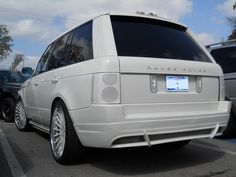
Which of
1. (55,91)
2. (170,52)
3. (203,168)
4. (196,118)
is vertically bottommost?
(203,168)

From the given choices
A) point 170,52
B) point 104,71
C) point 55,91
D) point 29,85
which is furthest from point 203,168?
point 29,85

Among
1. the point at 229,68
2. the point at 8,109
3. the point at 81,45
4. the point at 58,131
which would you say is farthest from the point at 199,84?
the point at 8,109

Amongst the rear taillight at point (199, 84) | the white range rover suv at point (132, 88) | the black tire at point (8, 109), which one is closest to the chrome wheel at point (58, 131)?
the white range rover suv at point (132, 88)

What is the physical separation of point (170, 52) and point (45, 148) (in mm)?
2653

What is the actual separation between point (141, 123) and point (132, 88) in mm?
387

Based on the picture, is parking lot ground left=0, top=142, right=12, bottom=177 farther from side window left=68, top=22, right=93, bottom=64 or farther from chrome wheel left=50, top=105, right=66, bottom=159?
side window left=68, top=22, right=93, bottom=64

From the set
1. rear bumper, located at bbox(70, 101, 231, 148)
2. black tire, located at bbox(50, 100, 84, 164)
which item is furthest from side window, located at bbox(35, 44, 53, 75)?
rear bumper, located at bbox(70, 101, 231, 148)

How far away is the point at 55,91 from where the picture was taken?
5.11 metres

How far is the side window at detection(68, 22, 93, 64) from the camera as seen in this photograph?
4.52 meters

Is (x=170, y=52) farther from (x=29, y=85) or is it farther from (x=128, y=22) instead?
(x=29, y=85)

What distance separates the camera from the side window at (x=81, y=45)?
4516mm

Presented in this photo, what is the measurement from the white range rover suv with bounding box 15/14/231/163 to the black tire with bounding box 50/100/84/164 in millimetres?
12

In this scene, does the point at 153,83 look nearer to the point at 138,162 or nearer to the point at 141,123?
the point at 141,123

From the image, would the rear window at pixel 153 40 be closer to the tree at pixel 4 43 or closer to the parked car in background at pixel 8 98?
the parked car in background at pixel 8 98
